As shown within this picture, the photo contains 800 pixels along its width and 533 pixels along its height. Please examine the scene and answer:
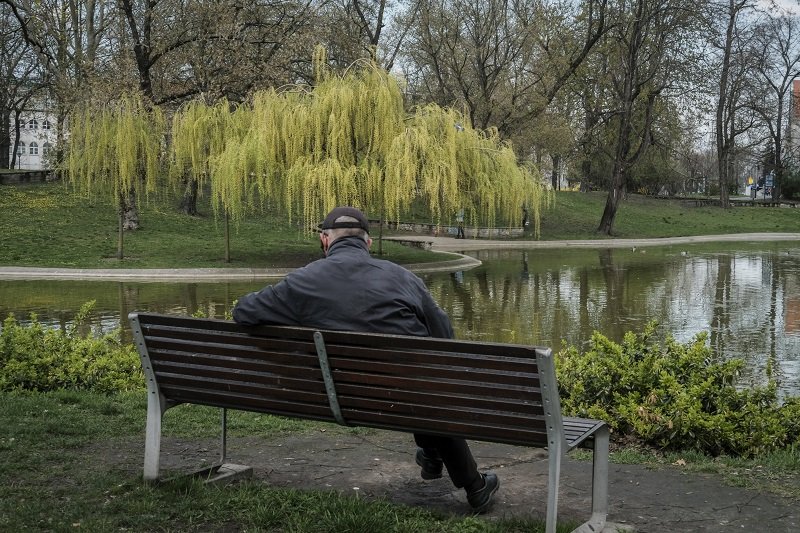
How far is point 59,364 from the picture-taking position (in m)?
8.23

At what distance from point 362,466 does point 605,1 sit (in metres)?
38.1

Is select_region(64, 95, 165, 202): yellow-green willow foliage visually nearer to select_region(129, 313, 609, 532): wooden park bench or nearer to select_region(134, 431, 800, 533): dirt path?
select_region(134, 431, 800, 533): dirt path

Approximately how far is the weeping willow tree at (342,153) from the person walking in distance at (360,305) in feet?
61.2

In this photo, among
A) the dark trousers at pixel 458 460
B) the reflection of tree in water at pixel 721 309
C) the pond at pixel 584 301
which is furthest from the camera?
the pond at pixel 584 301

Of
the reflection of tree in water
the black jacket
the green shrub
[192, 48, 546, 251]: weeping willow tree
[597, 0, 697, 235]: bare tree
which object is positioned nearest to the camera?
the black jacket

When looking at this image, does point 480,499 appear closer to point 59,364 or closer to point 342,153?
point 59,364

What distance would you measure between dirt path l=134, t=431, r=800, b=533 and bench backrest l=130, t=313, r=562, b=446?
647 millimetres

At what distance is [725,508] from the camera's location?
4.57 meters

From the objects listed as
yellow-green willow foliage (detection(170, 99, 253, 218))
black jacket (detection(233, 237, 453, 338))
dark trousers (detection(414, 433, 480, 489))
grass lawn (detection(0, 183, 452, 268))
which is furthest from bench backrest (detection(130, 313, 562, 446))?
yellow-green willow foliage (detection(170, 99, 253, 218))

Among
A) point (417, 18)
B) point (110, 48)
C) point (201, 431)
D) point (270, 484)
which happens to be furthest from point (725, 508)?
point (110, 48)

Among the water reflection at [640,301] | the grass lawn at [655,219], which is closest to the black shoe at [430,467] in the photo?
the water reflection at [640,301]

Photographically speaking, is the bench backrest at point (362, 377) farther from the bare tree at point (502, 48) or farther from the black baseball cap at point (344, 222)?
the bare tree at point (502, 48)

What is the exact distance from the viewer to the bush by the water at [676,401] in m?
5.96

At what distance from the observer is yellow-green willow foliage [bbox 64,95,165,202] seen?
2628 centimetres
